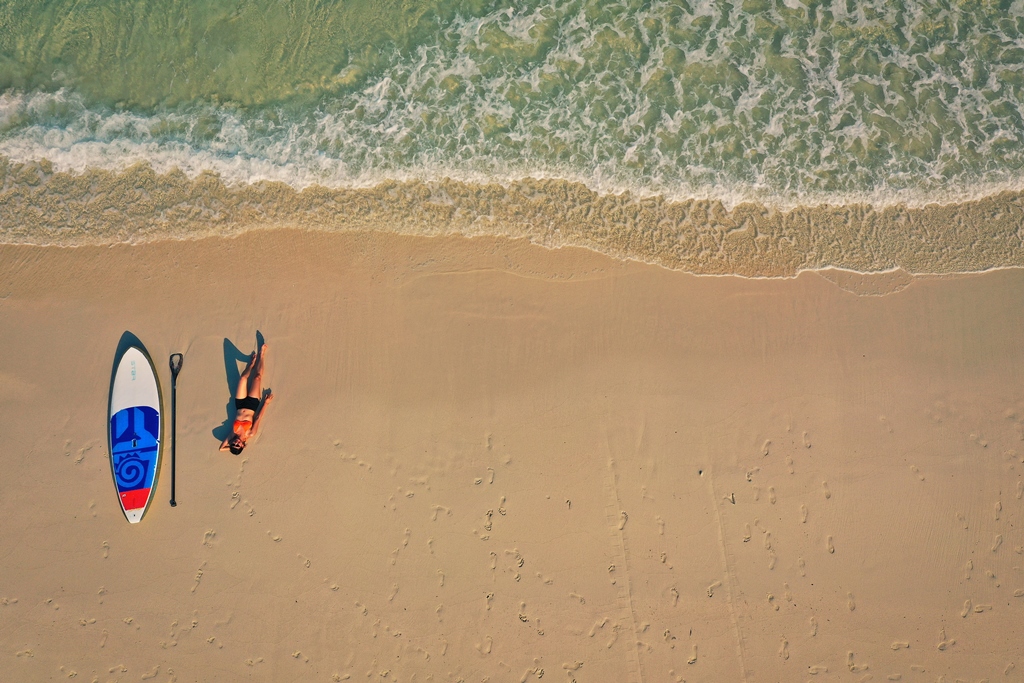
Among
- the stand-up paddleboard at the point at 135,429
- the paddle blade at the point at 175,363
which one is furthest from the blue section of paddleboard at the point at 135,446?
the paddle blade at the point at 175,363

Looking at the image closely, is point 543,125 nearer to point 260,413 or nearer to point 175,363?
point 260,413

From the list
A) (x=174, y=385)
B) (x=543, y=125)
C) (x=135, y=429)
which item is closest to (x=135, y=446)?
(x=135, y=429)

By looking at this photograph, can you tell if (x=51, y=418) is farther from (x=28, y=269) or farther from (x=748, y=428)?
(x=748, y=428)

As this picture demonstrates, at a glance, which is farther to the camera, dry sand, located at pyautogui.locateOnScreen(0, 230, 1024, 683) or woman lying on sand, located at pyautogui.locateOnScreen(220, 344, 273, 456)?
woman lying on sand, located at pyautogui.locateOnScreen(220, 344, 273, 456)

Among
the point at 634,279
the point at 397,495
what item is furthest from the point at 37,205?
the point at 634,279

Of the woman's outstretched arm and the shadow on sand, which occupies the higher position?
the shadow on sand

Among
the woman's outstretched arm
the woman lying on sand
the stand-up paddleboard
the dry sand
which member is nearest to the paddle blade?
the dry sand

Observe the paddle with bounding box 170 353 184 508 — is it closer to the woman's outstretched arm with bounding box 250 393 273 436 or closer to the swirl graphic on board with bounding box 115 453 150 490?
the swirl graphic on board with bounding box 115 453 150 490
